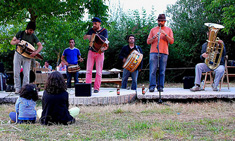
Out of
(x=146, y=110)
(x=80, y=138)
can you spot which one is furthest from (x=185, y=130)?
(x=146, y=110)

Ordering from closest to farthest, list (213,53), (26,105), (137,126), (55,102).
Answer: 1. (137,126)
2. (55,102)
3. (26,105)
4. (213,53)

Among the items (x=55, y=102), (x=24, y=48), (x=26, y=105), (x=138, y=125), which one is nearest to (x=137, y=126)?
(x=138, y=125)

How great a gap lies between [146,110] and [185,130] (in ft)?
6.68

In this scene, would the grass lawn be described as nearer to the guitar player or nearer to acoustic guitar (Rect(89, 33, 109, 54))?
the guitar player

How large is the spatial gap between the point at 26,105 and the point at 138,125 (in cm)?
188

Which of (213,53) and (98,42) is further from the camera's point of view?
(213,53)

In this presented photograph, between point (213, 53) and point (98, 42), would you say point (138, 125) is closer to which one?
point (98, 42)

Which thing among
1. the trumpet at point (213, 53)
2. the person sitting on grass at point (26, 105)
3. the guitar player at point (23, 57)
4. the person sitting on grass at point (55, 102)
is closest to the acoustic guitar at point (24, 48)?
the guitar player at point (23, 57)

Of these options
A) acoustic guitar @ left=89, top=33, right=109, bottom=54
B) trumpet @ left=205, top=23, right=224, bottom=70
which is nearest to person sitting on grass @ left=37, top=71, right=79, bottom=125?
acoustic guitar @ left=89, top=33, right=109, bottom=54

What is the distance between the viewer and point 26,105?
4934 millimetres

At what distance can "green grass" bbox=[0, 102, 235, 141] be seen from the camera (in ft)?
13.4

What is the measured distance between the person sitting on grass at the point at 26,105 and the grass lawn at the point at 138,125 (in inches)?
7.3

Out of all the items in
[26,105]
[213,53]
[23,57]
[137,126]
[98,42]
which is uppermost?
[98,42]

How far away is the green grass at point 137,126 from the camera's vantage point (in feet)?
13.4
